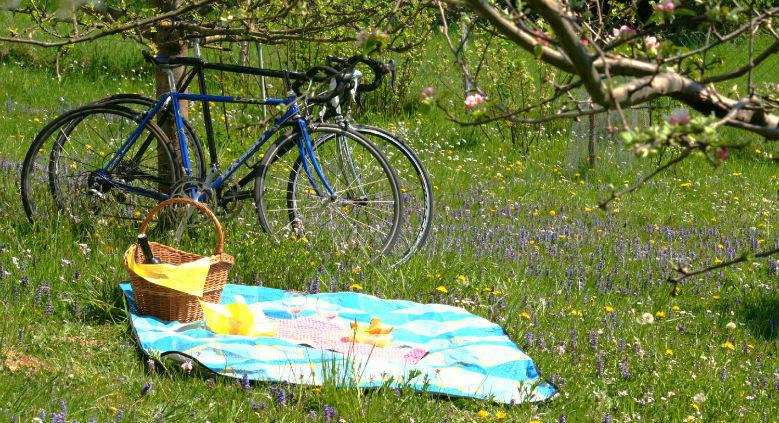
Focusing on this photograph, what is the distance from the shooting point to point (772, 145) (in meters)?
11.0

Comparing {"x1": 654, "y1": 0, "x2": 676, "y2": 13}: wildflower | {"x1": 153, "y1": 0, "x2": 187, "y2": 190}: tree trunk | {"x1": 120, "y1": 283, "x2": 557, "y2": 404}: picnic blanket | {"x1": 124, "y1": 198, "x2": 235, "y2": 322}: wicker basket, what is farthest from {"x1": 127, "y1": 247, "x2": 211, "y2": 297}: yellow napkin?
{"x1": 654, "y1": 0, "x2": 676, "y2": 13}: wildflower

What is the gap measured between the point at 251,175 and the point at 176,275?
4.22ft

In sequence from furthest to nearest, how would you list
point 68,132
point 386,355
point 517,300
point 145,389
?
point 68,132 < point 517,300 < point 386,355 < point 145,389

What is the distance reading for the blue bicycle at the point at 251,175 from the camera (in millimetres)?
5812

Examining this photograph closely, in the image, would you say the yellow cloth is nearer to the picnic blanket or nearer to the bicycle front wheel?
the picnic blanket

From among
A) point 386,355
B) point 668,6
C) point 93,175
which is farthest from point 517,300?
point 668,6

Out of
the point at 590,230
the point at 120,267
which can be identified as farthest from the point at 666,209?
the point at 120,267

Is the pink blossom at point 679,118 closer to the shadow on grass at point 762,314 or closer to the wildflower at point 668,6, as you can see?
the wildflower at point 668,6

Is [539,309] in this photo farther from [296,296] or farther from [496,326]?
[296,296]

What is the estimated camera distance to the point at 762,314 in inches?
224

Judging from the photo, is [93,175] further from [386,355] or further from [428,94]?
[428,94]

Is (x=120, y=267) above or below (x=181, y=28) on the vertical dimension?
below

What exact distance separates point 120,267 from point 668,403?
2.76 metres

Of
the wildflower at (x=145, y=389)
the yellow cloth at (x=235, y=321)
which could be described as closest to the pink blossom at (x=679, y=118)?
the wildflower at (x=145, y=389)
